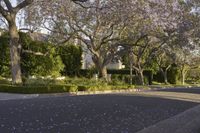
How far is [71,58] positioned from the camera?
49.3 metres

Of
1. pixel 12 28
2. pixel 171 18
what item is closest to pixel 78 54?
pixel 171 18

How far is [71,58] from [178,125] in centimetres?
3712

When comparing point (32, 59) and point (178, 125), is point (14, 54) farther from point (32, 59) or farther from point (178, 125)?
point (178, 125)

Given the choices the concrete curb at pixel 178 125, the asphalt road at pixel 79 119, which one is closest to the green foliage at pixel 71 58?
the asphalt road at pixel 79 119

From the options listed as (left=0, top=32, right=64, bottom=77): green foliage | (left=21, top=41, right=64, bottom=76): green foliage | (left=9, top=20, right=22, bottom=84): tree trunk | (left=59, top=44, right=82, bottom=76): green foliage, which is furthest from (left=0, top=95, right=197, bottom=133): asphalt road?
(left=59, top=44, right=82, bottom=76): green foliage

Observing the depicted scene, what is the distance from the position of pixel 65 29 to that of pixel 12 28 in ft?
36.5

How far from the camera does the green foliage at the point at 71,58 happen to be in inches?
1909

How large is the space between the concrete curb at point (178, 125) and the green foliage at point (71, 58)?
33524 mm

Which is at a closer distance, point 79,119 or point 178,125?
point 178,125

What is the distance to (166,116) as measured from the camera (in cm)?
1532

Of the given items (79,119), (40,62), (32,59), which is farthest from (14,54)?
(79,119)

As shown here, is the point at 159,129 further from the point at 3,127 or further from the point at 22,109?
the point at 22,109

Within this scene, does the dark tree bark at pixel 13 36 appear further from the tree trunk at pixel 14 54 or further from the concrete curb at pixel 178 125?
the concrete curb at pixel 178 125

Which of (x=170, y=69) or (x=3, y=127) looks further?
(x=170, y=69)
